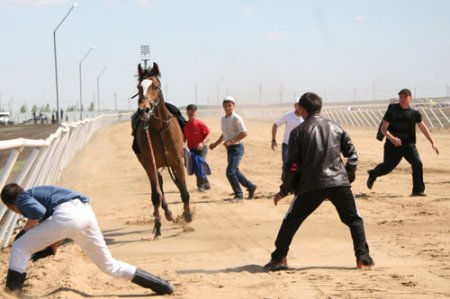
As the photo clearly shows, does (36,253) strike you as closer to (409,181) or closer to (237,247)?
(237,247)

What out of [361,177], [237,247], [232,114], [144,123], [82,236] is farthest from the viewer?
[361,177]

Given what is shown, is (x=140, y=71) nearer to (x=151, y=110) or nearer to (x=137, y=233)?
(x=151, y=110)

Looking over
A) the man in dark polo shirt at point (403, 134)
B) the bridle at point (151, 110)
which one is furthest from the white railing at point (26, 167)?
the man in dark polo shirt at point (403, 134)

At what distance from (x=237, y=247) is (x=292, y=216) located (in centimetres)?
191

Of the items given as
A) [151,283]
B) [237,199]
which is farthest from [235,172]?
[151,283]

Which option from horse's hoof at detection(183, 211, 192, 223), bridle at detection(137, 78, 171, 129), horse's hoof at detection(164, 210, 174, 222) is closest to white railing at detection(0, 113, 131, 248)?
bridle at detection(137, 78, 171, 129)

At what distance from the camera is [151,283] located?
753 centimetres

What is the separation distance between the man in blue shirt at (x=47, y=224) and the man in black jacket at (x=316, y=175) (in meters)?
2.28

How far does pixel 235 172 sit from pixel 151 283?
8723mm

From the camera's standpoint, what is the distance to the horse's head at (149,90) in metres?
11.7

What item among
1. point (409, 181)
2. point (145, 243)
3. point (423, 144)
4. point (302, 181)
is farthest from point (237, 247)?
point (423, 144)

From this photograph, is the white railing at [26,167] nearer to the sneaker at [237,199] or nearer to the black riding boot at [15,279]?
the black riding boot at [15,279]

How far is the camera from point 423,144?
30.6m

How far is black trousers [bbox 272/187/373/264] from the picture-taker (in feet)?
28.1
